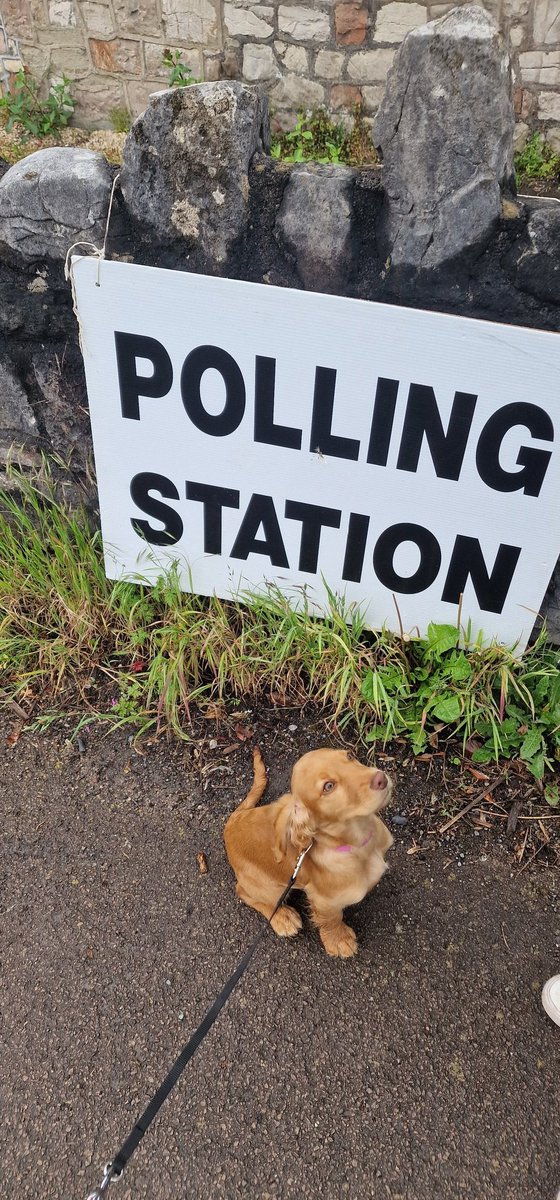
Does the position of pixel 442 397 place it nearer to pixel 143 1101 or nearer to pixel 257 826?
pixel 257 826

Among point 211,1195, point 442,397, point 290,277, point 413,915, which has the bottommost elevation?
point 211,1195

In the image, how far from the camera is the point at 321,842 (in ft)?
5.47

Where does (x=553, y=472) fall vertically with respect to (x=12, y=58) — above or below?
below

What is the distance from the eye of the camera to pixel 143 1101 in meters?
1.72

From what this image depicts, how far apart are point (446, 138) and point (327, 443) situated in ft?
2.62

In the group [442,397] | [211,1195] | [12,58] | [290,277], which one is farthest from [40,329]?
[12,58]

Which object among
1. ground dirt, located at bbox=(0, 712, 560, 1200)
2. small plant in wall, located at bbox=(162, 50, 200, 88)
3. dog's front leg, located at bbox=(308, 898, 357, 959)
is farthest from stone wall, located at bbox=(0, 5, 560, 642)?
small plant in wall, located at bbox=(162, 50, 200, 88)

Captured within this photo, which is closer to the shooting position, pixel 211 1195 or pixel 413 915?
pixel 211 1195

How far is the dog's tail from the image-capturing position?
6.88 feet

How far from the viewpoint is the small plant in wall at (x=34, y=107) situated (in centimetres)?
582

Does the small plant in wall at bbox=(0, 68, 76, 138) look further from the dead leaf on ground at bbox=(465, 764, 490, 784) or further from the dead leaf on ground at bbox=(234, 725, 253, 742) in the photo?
the dead leaf on ground at bbox=(465, 764, 490, 784)

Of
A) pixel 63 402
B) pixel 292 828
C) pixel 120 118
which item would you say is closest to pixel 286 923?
pixel 292 828

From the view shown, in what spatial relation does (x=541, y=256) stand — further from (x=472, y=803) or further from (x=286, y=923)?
(x=286, y=923)

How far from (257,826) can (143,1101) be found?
736mm
